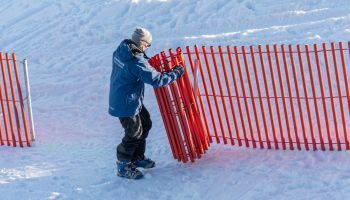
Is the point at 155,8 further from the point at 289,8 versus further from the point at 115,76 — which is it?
the point at 115,76

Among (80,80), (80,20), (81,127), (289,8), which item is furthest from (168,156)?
(80,20)

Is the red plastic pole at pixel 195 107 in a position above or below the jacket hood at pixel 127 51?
below

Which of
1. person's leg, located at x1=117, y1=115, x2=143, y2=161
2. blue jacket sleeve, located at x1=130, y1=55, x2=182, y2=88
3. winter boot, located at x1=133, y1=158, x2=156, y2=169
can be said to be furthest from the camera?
winter boot, located at x1=133, y1=158, x2=156, y2=169

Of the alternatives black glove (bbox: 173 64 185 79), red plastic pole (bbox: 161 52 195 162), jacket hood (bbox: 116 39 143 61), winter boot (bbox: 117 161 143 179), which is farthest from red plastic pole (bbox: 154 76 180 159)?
jacket hood (bbox: 116 39 143 61)

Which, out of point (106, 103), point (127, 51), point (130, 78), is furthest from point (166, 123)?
point (106, 103)

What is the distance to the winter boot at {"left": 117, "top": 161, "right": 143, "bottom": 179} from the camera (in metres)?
7.18

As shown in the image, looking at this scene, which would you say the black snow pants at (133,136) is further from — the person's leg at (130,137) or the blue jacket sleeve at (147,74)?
the blue jacket sleeve at (147,74)

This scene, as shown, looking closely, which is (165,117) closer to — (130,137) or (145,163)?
(130,137)

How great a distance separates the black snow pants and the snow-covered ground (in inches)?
11.8

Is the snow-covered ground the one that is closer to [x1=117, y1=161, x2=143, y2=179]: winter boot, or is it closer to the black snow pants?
[x1=117, y1=161, x2=143, y2=179]: winter boot

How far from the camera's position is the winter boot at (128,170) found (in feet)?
23.6

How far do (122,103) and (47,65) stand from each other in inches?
235

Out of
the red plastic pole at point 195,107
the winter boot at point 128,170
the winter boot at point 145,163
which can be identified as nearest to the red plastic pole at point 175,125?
the red plastic pole at point 195,107

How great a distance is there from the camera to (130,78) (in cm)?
679
